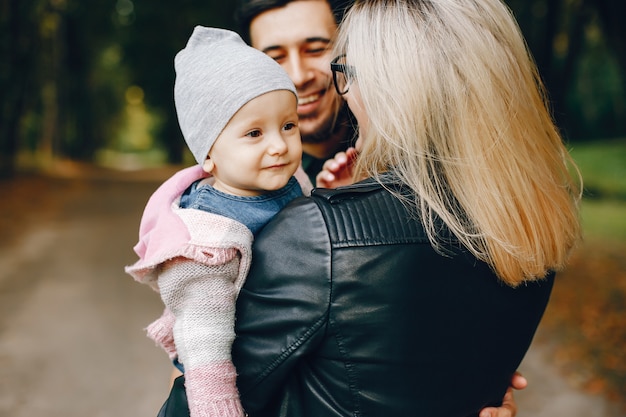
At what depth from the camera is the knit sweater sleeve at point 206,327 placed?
1.59 meters

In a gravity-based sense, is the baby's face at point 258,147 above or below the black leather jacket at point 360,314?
above

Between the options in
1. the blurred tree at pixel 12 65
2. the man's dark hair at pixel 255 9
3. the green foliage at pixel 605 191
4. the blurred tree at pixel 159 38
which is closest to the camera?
the man's dark hair at pixel 255 9

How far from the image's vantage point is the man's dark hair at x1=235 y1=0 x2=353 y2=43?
2.73 m

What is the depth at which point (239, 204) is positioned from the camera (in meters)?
1.81

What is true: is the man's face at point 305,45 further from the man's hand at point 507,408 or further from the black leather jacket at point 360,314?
the man's hand at point 507,408

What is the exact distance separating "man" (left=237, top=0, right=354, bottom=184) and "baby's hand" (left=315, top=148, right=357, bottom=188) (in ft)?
1.44

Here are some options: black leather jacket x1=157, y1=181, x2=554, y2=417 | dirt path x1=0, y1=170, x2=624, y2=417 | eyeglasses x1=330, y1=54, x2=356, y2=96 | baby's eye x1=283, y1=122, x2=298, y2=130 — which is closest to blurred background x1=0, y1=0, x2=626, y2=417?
dirt path x1=0, y1=170, x2=624, y2=417

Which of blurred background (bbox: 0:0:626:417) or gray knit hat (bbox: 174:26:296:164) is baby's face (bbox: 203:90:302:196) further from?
blurred background (bbox: 0:0:626:417)

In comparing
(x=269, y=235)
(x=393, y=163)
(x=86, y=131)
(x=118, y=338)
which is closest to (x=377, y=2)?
(x=393, y=163)

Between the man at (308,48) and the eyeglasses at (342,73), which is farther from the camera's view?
the man at (308,48)

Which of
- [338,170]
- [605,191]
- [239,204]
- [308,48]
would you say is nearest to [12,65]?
[308,48]

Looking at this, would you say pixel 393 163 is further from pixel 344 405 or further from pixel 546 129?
pixel 344 405

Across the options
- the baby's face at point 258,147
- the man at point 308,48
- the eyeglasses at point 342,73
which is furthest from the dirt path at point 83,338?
the eyeglasses at point 342,73

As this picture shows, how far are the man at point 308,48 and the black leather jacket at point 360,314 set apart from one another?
1.27m
